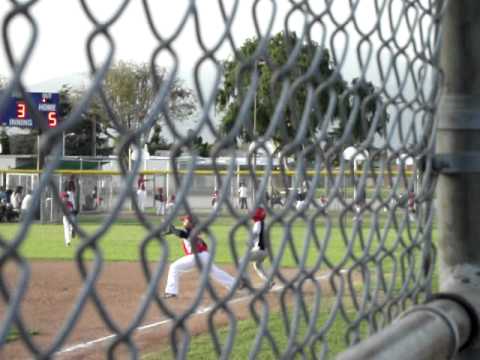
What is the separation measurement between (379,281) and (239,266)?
693mm

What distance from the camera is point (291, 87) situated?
1477mm

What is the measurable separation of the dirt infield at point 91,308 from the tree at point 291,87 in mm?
3086

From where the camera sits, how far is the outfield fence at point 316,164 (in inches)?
38.8

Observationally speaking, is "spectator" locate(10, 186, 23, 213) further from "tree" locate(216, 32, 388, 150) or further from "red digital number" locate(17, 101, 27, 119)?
"tree" locate(216, 32, 388, 150)

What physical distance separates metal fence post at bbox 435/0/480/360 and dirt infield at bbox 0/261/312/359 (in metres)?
2.93

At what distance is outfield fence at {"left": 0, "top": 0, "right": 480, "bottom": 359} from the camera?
0.99 meters

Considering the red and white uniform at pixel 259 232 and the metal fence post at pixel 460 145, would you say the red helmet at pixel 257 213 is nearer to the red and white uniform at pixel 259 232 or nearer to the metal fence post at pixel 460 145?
the red and white uniform at pixel 259 232

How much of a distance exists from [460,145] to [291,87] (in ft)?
2.58

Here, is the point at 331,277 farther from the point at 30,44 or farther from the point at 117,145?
the point at 30,44

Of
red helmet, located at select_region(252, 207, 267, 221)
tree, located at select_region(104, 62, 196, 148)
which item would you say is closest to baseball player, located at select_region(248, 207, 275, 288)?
red helmet, located at select_region(252, 207, 267, 221)

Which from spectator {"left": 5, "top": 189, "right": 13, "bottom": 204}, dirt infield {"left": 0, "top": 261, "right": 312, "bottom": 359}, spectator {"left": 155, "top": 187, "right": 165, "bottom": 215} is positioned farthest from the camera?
spectator {"left": 155, "top": 187, "right": 165, "bottom": 215}

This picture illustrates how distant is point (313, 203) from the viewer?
1.64m

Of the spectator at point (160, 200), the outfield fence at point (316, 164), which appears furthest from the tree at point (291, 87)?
the spectator at point (160, 200)

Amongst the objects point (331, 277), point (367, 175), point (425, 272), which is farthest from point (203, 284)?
point (425, 272)
